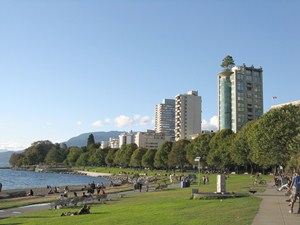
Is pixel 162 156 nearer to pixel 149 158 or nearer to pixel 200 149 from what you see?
pixel 149 158

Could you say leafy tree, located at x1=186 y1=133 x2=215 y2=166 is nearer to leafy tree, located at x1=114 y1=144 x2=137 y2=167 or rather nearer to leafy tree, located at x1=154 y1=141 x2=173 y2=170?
leafy tree, located at x1=154 y1=141 x2=173 y2=170

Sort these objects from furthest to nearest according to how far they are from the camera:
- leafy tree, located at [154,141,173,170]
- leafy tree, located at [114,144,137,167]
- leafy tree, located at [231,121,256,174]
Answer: leafy tree, located at [114,144,137,167] → leafy tree, located at [154,141,173,170] → leafy tree, located at [231,121,256,174]

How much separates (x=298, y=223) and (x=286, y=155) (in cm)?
5206

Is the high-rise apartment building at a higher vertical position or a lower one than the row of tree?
higher

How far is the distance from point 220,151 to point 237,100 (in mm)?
Result: 88093

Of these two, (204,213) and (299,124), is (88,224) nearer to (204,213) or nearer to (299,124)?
(204,213)


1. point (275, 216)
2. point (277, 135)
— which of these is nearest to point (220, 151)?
point (277, 135)

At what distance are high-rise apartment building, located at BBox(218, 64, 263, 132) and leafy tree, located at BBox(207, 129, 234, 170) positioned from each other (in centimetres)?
7392

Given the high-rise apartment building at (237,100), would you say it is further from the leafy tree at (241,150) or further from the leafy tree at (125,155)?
the leafy tree at (241,150)

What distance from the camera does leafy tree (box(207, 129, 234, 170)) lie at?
10716 centimetres

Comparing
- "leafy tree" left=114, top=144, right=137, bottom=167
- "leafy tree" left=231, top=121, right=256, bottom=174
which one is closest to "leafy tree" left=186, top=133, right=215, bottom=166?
"leafy tree" left=231, top=121, right=256, bottom=174

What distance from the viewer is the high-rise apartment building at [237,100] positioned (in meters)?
193

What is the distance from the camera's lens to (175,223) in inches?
723

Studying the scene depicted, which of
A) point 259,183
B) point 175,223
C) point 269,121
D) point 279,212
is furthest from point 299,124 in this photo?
point 175,223
